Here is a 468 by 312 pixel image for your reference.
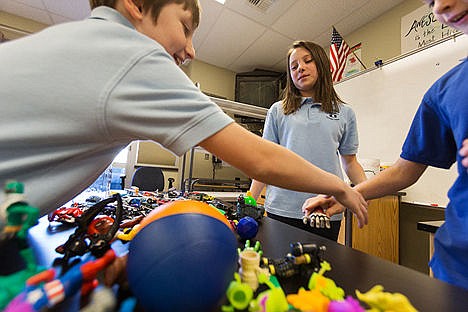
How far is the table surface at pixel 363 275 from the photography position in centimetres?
36

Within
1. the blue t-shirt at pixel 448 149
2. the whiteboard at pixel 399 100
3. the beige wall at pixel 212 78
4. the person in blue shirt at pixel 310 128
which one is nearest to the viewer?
the blue t-shirt at pixel 448 149

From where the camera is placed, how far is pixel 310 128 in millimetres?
1084

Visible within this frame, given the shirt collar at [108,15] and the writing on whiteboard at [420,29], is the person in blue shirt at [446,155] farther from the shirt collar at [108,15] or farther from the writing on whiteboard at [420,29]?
the writing on whiteboard at [420,29]

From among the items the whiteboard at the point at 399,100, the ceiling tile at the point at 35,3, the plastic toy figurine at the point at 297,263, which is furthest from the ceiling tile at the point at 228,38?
the plastic toy figurine at the point at 297,263

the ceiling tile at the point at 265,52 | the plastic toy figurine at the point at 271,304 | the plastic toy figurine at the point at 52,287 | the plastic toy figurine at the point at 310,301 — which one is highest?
the ceiling tile at the point at 265,52

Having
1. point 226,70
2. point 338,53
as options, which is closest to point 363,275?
point 338,53

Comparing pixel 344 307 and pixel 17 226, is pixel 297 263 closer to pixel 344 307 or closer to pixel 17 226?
pixel 344 307

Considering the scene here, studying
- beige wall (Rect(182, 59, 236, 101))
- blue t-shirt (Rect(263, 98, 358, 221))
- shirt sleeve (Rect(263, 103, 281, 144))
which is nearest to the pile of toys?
blue t-shirt (Rect(263, 98, 358, 221))

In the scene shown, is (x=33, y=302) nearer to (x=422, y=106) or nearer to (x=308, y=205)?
(x=308, y=205)

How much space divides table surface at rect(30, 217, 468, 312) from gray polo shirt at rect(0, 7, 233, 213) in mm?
219

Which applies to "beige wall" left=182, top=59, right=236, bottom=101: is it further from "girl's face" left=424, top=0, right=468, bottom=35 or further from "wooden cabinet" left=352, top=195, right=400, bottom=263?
"girl's face" left=424, top=0, right=468, bottom=35

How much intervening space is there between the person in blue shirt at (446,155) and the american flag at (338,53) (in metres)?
1.89

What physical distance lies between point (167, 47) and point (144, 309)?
0.51m

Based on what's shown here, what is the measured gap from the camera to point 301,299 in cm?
31
